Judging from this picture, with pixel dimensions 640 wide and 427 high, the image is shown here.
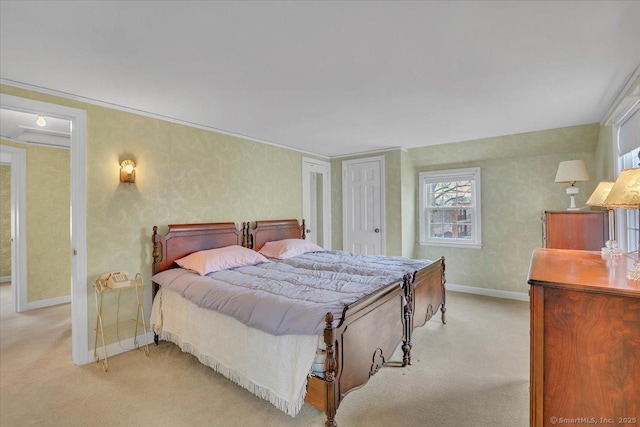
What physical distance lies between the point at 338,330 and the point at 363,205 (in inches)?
144

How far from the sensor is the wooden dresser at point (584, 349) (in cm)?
120

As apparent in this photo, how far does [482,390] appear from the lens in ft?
7.52

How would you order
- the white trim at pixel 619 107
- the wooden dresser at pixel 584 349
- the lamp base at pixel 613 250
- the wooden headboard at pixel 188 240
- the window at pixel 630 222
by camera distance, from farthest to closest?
the wooden headboard at pixel 188 240 → the window at pixel 630 222 → the white trim at pixel 619 107 → the lamp base at pixel 613 250 → the wooden dresser at pixel 584 349

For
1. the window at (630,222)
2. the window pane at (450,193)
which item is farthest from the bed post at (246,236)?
the window at (630,222)

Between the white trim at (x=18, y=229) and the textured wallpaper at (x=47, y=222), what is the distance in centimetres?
5

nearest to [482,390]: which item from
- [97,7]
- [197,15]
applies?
[197,15]

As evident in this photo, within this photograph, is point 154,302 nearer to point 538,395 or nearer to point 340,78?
point 340,78

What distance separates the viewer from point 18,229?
13.3ft

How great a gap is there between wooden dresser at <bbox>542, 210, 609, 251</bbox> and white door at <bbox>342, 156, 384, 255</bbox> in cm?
243

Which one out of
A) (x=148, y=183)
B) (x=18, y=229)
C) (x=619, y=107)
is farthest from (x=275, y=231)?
(x=619, y=107)

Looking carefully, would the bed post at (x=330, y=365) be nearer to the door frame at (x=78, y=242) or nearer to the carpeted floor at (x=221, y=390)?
the carpeted floor at (x=221, y=390)

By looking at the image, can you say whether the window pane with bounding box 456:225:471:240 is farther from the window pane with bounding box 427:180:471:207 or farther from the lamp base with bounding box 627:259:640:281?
the lamp base with bounding box 627:259:640:281

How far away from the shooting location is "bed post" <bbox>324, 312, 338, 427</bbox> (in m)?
1.77

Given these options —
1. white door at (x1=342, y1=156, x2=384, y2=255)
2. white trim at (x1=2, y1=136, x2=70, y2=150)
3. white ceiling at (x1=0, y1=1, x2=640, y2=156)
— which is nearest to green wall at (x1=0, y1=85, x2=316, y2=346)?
white ceiling at (x1=0, y1=1, x2=640, y2=156)
